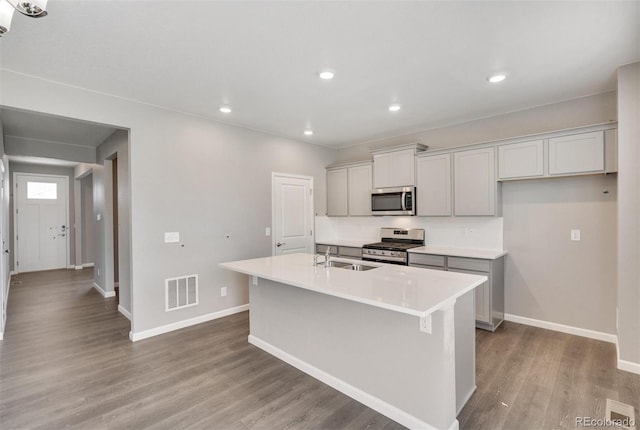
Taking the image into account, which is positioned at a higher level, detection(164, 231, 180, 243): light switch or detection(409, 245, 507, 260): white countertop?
detection(164, 231, 180, 243): light switch

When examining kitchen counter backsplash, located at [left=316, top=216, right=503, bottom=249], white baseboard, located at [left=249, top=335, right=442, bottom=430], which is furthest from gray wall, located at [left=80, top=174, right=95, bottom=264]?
white baseboard, located at [left=249, top=335, right=442, bottom=430]

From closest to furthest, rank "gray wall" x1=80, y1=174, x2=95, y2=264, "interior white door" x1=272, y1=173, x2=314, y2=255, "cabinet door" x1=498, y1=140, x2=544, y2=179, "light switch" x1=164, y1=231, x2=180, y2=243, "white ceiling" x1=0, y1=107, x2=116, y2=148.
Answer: "cabinet door" x1=498, y1=140, x2=544, y2=179 < "light switch" x1=164, y1=231, x2=180, y2=243 < "white ceiling" x1=0, y1=107, x2=116, y2=148 < "interior white door" x1=272, y1=173, x2=314, y2=255 < "gray wall" x1=80, y1=174, x2=95, y2=264

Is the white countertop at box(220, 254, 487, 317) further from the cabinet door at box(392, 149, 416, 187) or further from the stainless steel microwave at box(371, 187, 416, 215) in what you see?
the cabinet door at box(392, 149, 416, 187)

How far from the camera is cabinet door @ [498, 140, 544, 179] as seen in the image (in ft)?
11.3

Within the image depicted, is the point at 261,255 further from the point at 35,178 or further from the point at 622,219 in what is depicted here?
the point at 35,178

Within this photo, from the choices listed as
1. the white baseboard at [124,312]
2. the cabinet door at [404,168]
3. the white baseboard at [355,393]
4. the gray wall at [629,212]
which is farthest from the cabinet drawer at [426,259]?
the white baseboard at [124,312]

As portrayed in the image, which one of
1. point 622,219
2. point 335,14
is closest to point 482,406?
point 622,219

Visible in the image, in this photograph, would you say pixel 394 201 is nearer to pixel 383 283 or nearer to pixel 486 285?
pixel 486 285

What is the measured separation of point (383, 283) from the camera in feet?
7.25

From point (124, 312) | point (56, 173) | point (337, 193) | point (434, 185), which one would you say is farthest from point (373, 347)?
point (56, 173)

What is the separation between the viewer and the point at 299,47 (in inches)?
91.9

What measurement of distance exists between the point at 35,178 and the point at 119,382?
7.49 metres

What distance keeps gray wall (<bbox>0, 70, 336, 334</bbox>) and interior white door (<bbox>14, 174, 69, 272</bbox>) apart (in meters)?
6.20

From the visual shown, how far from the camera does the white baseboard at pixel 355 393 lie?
2.04 m
